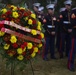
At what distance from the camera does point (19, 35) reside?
5902 mm

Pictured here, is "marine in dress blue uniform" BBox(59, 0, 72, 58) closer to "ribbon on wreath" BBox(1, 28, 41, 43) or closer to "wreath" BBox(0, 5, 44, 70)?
"wreath" BBox(0, 5, 44, 70)

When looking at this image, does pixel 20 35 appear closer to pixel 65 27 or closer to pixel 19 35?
pixel 19 35

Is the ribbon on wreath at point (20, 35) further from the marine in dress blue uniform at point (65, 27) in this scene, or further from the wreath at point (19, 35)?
the marine in dress blue uniform at point (65, 27)

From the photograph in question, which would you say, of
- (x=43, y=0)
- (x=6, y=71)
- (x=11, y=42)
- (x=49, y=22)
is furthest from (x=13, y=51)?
(x=43, y=0)

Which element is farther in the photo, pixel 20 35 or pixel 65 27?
pixel 65 27

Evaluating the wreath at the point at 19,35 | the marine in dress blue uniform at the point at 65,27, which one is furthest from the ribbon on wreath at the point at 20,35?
the marine in dress blue uniform at the point at 65,27

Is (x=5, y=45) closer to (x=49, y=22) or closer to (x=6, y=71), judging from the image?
(x=6, y=71)

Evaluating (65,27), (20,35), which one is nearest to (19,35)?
(20,35)

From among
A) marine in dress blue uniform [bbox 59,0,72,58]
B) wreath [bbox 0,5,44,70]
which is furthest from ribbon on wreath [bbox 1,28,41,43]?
marine in dress blue uniform [bbox 59,0,72,58]

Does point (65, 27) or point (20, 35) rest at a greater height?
point (20, 35)

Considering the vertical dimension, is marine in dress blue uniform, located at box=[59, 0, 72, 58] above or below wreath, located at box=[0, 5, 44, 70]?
below

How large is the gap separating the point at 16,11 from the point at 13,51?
33.4 inches

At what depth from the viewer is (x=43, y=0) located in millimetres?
14844

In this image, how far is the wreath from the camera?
5.83 m
